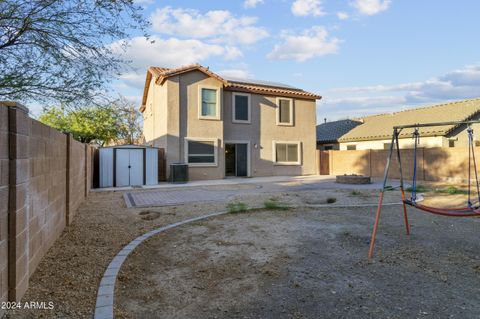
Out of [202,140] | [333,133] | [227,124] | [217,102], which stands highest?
[217,102]

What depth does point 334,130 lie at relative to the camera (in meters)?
30.1

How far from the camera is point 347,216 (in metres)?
7.90

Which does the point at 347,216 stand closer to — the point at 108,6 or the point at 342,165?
the point at 108,6

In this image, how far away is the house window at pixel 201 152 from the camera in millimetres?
18047

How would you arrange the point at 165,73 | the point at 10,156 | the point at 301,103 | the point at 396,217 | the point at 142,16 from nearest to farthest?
the point at 10,156 < the point at 142,16 < the point at 396,217 < the point at 165,73 < the point at 301,103

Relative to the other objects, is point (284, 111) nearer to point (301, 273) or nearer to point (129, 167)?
point (129, 167)

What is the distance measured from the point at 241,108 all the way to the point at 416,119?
45.4ft

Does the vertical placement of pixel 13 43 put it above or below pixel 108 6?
below

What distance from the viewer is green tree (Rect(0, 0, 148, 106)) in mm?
5699

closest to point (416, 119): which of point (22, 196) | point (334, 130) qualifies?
point (334, 130)

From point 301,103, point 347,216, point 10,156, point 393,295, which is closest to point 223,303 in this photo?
point 393,295

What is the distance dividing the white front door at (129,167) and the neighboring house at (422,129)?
16.7 metres

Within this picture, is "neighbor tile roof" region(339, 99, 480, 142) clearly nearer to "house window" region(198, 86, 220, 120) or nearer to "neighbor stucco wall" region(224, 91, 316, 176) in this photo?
"neighbor stucco wall" region(224, 91, 316, 176)

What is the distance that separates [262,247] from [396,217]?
14.0 ft
